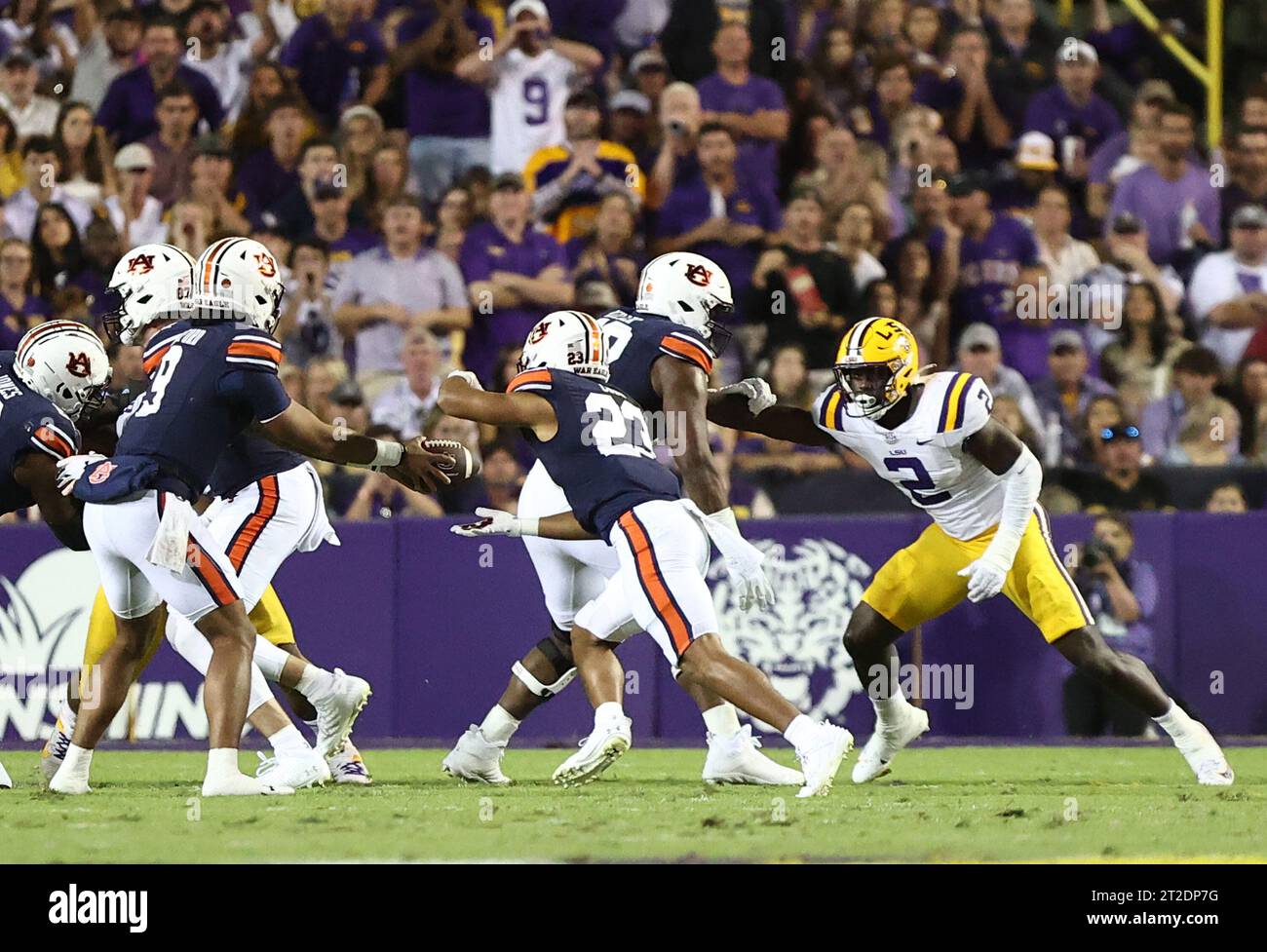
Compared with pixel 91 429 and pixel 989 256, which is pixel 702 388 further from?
pixel 989 256

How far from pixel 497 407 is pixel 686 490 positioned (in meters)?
1.09

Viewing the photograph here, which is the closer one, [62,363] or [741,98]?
[62,363]

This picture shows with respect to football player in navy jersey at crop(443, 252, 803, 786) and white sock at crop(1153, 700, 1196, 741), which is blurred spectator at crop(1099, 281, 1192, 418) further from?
football player in navy jersey at crop(443, 252, 803, 786)

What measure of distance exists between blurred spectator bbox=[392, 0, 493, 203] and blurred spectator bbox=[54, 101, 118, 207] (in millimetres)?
2026

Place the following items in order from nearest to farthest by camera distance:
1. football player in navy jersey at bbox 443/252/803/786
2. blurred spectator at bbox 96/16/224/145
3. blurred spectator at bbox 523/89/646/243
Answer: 1. football player in navy jersey at bbox 443/252/803/786
2. blurred spectator at bbox 523/89/646/243
3. blurred spectator at bbox 96/16/224/145

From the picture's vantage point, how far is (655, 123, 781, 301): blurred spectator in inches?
542

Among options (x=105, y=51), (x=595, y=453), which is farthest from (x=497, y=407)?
(x=105, y=51)

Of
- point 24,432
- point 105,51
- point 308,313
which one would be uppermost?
point 105,51

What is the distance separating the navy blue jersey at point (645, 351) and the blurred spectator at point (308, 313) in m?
4.20

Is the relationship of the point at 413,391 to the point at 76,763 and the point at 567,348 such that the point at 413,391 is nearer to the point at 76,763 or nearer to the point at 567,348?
the point at 567,348

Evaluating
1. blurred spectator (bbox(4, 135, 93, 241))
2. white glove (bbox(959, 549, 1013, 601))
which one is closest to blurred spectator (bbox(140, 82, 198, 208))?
blurred spectator (bbox(4, 135, 93, 241))

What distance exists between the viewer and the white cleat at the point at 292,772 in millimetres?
8594

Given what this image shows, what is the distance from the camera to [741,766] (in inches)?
358

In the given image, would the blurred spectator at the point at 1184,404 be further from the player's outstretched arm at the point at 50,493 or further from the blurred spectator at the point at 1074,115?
the player's outstretched arm at the point at 50,493
